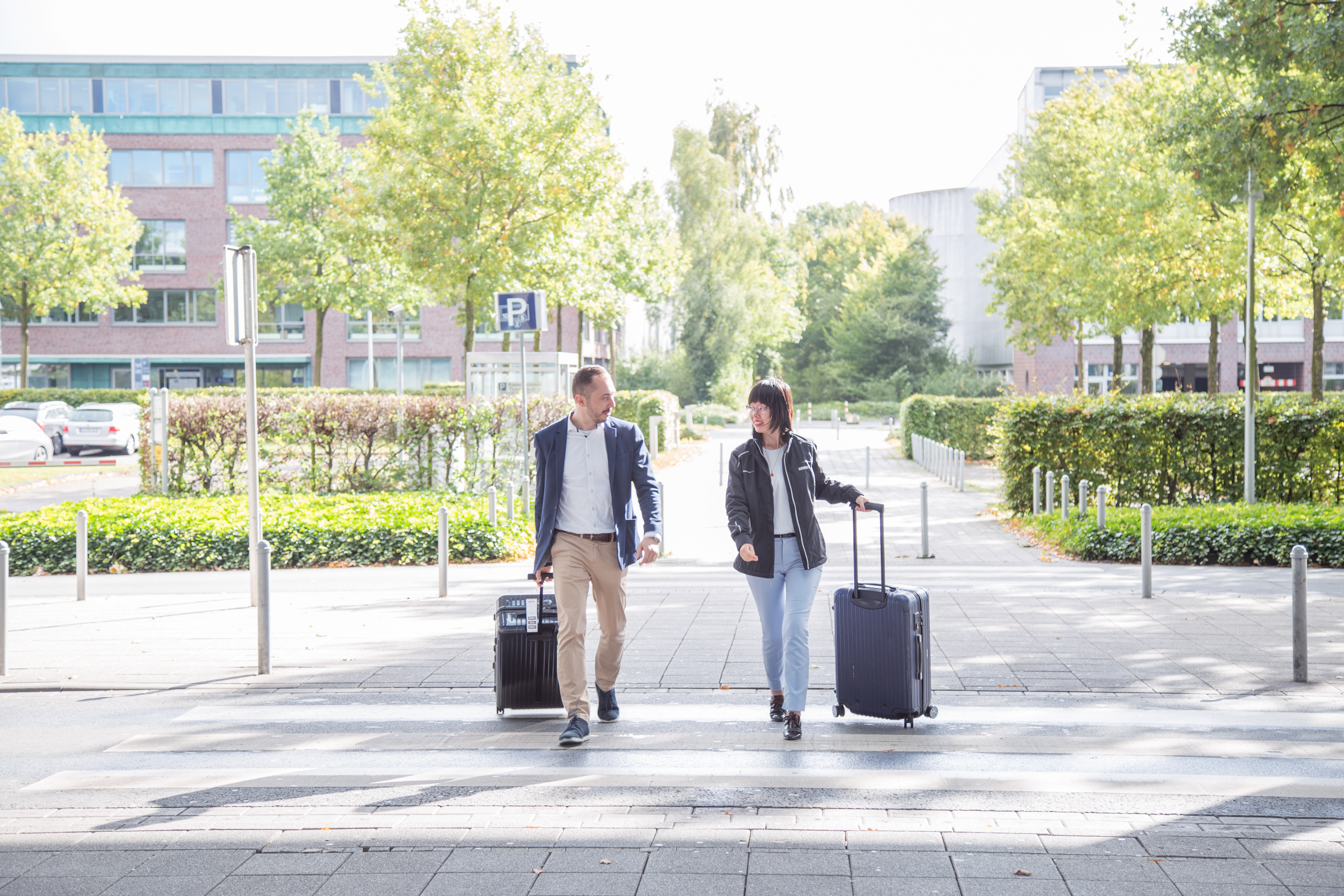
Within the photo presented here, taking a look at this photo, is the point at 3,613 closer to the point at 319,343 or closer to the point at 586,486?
the point at 586,486

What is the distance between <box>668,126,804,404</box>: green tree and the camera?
48.9 metres

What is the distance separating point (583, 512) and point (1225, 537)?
864cm

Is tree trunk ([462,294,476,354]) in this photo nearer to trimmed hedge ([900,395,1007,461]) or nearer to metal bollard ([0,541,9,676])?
trimmed hedge ([900,395,1007,461])

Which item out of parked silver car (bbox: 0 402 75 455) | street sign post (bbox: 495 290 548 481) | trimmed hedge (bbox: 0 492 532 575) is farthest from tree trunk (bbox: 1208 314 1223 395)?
parked silver car (bbox: 0 402 75 455)

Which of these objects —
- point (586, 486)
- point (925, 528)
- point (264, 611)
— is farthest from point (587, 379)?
point (925, 528)

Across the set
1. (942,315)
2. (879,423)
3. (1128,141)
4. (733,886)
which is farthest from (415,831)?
(942,315)

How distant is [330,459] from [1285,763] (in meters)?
12.5

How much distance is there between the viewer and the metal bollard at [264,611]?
7.20 metres

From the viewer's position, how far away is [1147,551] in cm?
967

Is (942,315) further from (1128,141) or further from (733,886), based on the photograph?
(733,886)

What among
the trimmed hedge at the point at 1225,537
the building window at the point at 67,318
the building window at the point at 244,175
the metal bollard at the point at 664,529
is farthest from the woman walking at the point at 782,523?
the building window at the point at 67,318

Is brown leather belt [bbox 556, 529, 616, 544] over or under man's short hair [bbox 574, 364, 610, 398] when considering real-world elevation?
under

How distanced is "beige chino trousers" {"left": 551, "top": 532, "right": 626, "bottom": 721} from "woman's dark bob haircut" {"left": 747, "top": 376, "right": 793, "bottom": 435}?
3.35 ft

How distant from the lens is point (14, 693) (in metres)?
7.18
